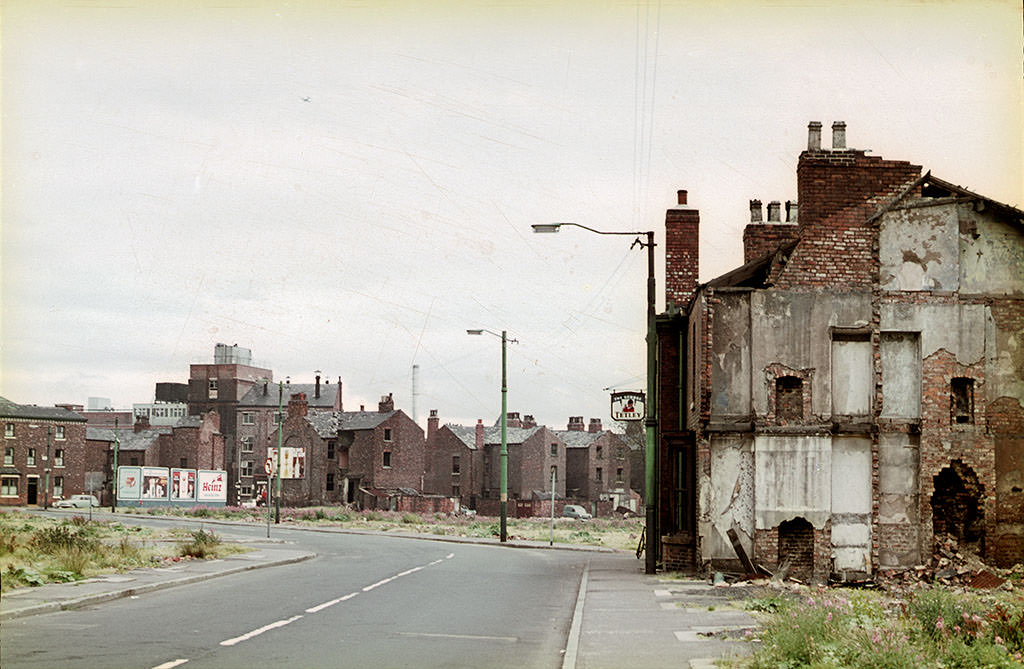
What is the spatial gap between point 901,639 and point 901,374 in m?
15.1

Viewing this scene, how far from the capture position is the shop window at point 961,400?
24.5 metres

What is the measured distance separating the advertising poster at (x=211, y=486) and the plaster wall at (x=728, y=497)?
8754 cm

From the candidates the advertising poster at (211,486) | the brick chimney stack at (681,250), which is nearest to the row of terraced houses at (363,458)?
the advertising poster at (211,486)

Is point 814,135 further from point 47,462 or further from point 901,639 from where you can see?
point 47,462

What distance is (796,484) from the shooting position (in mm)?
24453

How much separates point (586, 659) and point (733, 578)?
12.5 m

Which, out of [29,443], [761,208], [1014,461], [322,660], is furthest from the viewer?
[29,443]

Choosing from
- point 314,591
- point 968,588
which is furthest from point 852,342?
point 314,591

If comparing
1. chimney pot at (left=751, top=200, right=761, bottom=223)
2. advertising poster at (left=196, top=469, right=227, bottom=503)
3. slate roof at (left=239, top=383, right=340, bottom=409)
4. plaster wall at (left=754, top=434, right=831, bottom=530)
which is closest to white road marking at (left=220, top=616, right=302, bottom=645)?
plaster wall at (left=754, top=434, right=831, bottom=530)

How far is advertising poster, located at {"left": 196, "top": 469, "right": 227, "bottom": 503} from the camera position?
348 ft

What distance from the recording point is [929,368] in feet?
80.7

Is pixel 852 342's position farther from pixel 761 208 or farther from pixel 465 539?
pixel 465 539

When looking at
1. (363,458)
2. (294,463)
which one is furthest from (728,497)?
(294,463)

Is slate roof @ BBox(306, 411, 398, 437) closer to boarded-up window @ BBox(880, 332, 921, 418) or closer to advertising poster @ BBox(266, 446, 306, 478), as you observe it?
advertising poster @ BBox(266, 446, 306, 478)
